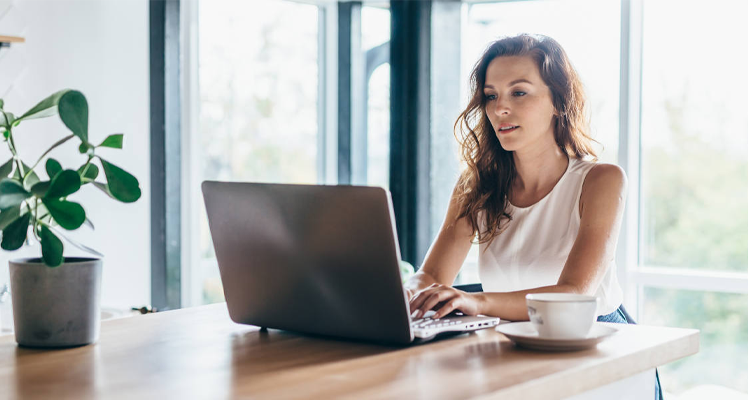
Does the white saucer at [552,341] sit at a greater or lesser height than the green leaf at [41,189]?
lesser

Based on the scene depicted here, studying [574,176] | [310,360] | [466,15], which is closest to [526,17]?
[466,15]

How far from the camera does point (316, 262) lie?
115cm

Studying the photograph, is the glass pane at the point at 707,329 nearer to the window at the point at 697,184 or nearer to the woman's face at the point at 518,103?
the window at the point at 697,184

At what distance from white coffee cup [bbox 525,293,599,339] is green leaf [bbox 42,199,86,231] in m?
0.66

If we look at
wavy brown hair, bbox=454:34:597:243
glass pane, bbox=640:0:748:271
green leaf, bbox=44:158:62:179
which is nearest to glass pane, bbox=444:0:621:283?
glass pane, bbox=640:0:748:271

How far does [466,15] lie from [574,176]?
1.93 metres

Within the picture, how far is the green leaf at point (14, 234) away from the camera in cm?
108

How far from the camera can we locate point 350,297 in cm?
114

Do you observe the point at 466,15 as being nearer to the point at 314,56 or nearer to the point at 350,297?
the point at 314,56

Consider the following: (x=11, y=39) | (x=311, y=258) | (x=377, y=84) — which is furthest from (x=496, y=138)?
(x=377, y=84)

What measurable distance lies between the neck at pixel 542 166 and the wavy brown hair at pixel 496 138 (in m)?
0.03

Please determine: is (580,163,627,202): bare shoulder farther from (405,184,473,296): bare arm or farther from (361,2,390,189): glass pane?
(361,2,390,189): glass pane

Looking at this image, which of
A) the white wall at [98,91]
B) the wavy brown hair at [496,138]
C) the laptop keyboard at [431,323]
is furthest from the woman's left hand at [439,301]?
the white wall at [98,91]

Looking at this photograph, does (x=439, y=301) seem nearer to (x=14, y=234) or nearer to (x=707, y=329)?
(x=14, y=234)
